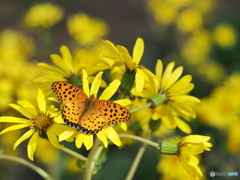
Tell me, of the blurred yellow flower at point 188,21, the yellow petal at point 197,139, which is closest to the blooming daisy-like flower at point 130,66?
the yellow petal at point 197,139

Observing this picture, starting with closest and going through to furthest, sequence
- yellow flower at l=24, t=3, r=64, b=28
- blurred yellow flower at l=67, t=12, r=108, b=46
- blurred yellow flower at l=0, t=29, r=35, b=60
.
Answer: blurred yellow flower at l=0, t=29, r=35, b=60 < yellow flower at l=24, t=3, r=64, b=28 < blurred yellow flower at l=67, t=12, r=108, b=46

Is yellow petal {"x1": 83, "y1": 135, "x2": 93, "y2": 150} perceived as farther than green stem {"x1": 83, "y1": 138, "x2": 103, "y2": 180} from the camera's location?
No

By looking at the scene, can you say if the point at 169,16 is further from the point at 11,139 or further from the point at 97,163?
the point at 97,163

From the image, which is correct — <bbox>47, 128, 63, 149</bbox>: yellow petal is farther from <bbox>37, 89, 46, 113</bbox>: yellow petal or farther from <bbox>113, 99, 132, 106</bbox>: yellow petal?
<bbox>113, 99, 132, 106</bbox>: yellow petal

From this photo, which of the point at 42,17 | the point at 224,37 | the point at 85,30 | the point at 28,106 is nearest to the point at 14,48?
the point at 42,17

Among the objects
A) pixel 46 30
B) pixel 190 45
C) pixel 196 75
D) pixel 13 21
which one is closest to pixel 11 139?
pixel 46 30

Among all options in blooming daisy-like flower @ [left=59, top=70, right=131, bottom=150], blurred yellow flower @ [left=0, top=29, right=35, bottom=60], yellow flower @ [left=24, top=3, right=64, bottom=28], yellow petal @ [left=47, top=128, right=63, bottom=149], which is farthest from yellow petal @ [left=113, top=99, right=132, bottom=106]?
yellow flower @ [left=24, top=3, right=64, bottom=28]
